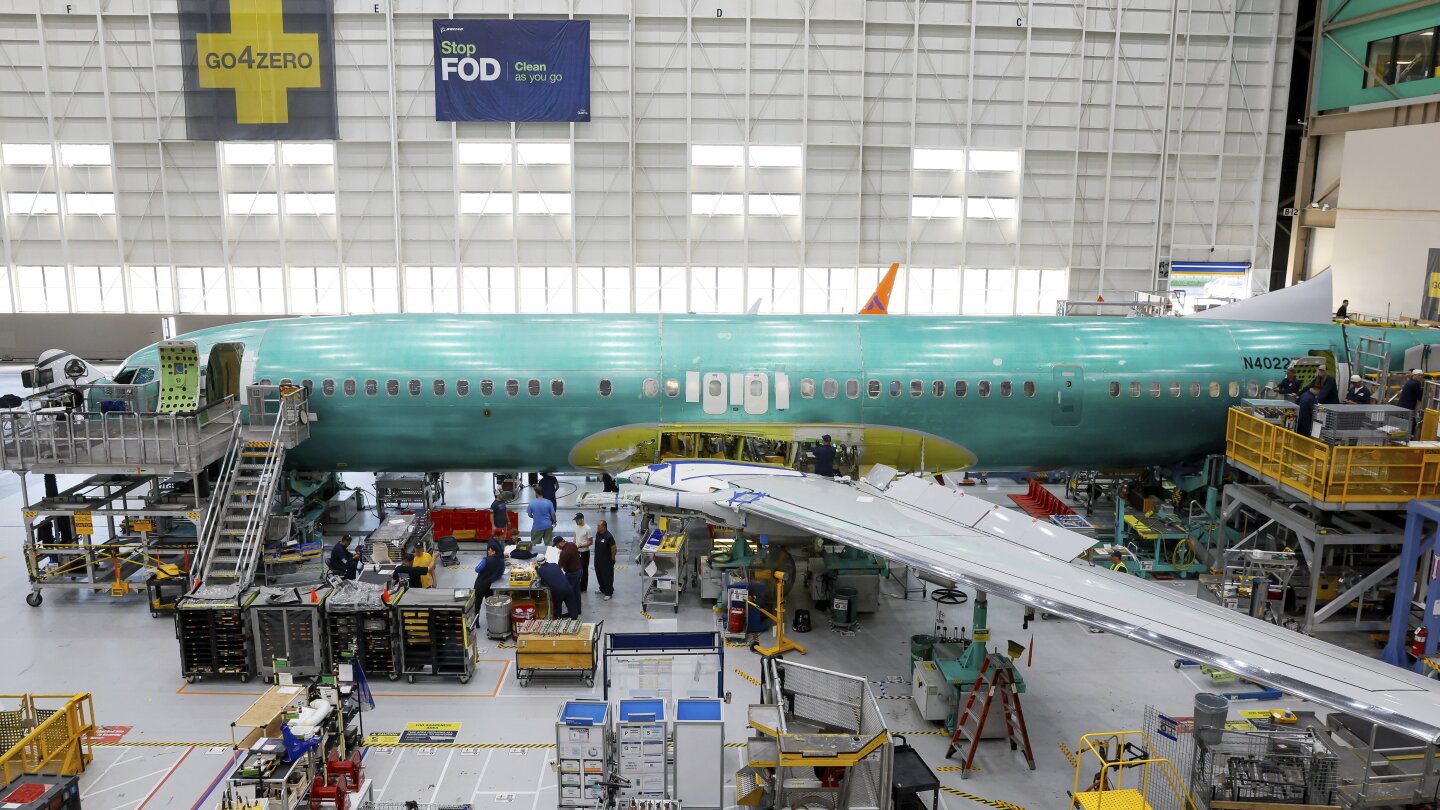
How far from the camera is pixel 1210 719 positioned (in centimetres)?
1208

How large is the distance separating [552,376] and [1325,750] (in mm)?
15272

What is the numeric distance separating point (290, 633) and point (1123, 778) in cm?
1293

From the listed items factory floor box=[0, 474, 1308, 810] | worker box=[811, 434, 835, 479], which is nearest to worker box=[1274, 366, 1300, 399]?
factory floor box=[0, 474, 1308, 810]

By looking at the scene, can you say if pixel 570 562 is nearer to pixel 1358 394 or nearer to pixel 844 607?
pixel 844 607

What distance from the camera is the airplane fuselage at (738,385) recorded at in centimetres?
2128

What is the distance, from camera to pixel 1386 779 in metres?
12.0

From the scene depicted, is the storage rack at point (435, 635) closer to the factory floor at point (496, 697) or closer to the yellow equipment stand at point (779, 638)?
the factory floor at point (496, 697)

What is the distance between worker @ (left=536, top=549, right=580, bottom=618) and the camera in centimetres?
1750

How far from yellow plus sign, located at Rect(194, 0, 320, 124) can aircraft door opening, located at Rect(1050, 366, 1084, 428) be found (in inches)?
1154

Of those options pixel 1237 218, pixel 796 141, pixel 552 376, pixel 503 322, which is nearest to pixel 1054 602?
pixel 552 376

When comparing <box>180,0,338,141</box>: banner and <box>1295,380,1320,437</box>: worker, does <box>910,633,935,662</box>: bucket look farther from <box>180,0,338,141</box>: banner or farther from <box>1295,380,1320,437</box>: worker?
<box>180,0,338,141</box>: banner

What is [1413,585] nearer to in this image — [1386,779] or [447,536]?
[1386,779]

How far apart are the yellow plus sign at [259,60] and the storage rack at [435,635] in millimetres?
27496

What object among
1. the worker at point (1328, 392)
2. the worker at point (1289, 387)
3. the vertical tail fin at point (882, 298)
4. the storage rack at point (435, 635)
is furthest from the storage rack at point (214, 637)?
the worker at point (1289, 387)
